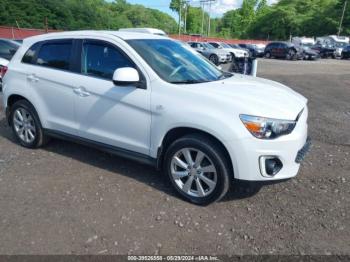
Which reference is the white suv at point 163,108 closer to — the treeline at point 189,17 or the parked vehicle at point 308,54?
the parked vehicle at point 308,54

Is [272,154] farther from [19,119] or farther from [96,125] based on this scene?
[19,119]

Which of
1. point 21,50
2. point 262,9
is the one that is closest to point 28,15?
point 21,50

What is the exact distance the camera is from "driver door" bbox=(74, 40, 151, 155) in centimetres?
403

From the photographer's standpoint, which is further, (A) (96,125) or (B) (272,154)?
(A) (96,125)

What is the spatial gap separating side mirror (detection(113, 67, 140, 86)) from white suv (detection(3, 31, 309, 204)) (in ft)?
0.04

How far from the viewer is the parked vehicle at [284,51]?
3356cm

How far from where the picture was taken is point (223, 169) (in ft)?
11.8

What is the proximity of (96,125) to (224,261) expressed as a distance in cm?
232

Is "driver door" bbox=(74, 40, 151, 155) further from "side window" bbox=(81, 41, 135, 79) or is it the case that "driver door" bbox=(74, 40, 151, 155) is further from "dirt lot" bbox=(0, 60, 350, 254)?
"dirt lot" bbox=(0, 60, 350, 254)

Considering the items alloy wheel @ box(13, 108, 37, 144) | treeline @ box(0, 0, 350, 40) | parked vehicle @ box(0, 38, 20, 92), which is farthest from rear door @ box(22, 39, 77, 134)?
treeline @ box(0, 0, 350, 40)

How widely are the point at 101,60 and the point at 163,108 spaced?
1.18 metres

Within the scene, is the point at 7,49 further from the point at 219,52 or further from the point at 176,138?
the point at 219,52

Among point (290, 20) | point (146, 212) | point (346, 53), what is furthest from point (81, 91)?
point (290, 20)

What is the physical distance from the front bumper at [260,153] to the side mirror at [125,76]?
1.27 m
